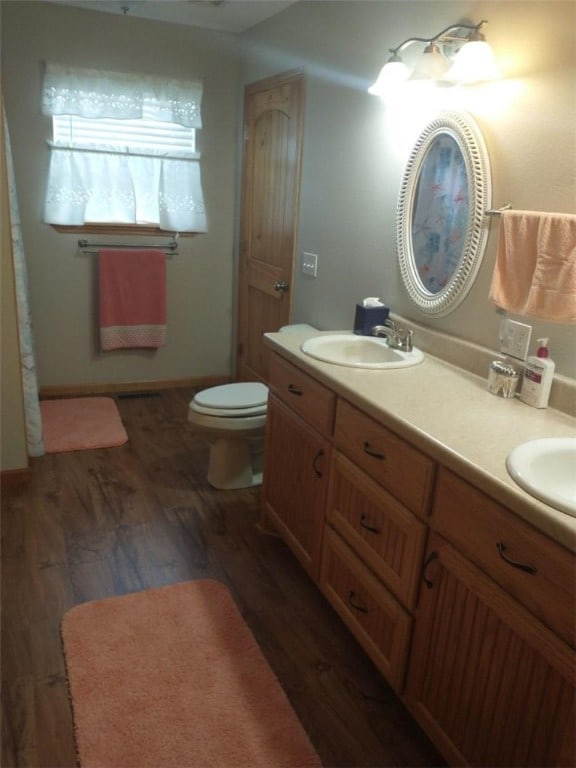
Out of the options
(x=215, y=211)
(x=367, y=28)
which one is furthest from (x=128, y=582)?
(x=215, y=211)

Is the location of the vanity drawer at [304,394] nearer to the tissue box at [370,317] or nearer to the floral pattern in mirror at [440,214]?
the tissue box at [370,317]

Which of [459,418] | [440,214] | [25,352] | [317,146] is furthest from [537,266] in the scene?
[25,352]

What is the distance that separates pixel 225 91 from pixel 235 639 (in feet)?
11.2

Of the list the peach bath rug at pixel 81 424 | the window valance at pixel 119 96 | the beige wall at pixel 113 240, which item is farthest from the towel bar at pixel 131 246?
the peach bath rug at pixel 81 424

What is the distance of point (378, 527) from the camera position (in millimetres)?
1667

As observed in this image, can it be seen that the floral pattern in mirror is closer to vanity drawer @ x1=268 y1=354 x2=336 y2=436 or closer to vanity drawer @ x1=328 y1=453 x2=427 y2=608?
vanity drawer @ x1=268 y1=354 x2=336 y2=436

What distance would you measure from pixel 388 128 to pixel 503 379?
1.23 metres

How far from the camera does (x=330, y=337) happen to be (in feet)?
7.56

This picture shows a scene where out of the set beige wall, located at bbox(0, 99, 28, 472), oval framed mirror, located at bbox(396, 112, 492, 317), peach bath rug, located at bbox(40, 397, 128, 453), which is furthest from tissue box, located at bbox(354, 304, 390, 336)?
peach bath rug, located at bbox(40, 397, 128, 453)

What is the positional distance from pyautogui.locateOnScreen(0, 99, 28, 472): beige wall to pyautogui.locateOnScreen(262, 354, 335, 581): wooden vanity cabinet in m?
1.25

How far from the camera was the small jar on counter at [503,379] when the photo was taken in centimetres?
171

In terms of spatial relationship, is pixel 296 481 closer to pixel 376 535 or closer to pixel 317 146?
pixel 376 535

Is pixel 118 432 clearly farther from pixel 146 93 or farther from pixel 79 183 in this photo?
pixel 146 93

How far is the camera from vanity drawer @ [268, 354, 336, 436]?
6.21ft
